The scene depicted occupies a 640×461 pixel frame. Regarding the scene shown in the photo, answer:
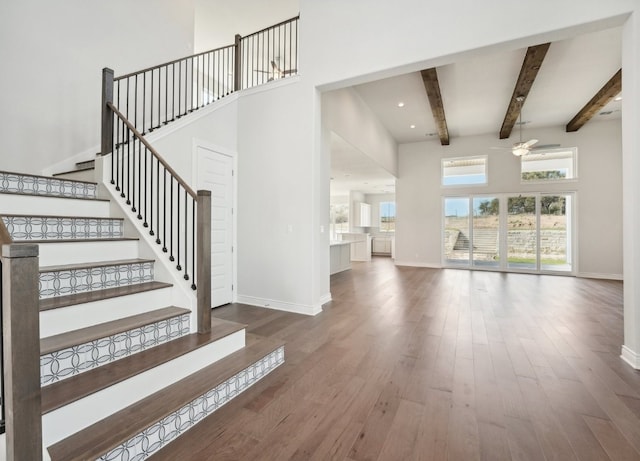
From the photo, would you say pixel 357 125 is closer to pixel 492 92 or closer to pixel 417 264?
pixel 492 92

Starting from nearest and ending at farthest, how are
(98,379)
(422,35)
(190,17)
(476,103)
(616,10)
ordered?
(98,379)
(616,10)
(422,35)
(190,17)
(476,103)

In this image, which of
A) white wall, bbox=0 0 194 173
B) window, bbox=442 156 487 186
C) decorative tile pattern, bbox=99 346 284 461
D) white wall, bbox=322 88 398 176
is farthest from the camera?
window, bbox=442 156 487 186

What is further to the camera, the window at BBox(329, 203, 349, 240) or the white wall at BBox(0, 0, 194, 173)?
the window at BBox(329, 203, 349, 240)

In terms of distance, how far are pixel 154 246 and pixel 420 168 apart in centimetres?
858

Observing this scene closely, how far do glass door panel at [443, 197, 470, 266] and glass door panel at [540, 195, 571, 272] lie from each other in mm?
1889

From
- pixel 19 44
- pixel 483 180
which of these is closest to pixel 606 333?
pixel 483 180

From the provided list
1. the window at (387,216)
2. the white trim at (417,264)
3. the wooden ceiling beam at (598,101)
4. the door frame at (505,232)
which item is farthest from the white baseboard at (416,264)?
the wooden ceiling beam at (598,101)

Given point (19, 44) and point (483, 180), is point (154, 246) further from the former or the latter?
point (483, 180)

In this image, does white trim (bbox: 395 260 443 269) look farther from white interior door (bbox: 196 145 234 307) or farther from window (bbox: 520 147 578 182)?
white interior door (bbox: 196 145 234 307)

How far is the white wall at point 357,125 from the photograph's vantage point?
16.6 feet

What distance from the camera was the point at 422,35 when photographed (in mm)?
3350

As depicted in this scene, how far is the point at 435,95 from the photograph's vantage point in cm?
577

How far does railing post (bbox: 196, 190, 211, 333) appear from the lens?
8.02 feet

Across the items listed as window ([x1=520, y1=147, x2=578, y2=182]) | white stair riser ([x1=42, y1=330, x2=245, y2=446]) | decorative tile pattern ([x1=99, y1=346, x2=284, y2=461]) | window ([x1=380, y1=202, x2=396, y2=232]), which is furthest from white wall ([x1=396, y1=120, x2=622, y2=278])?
white stair riser ([x1=42, y1=330, x2=245, y2=446])
